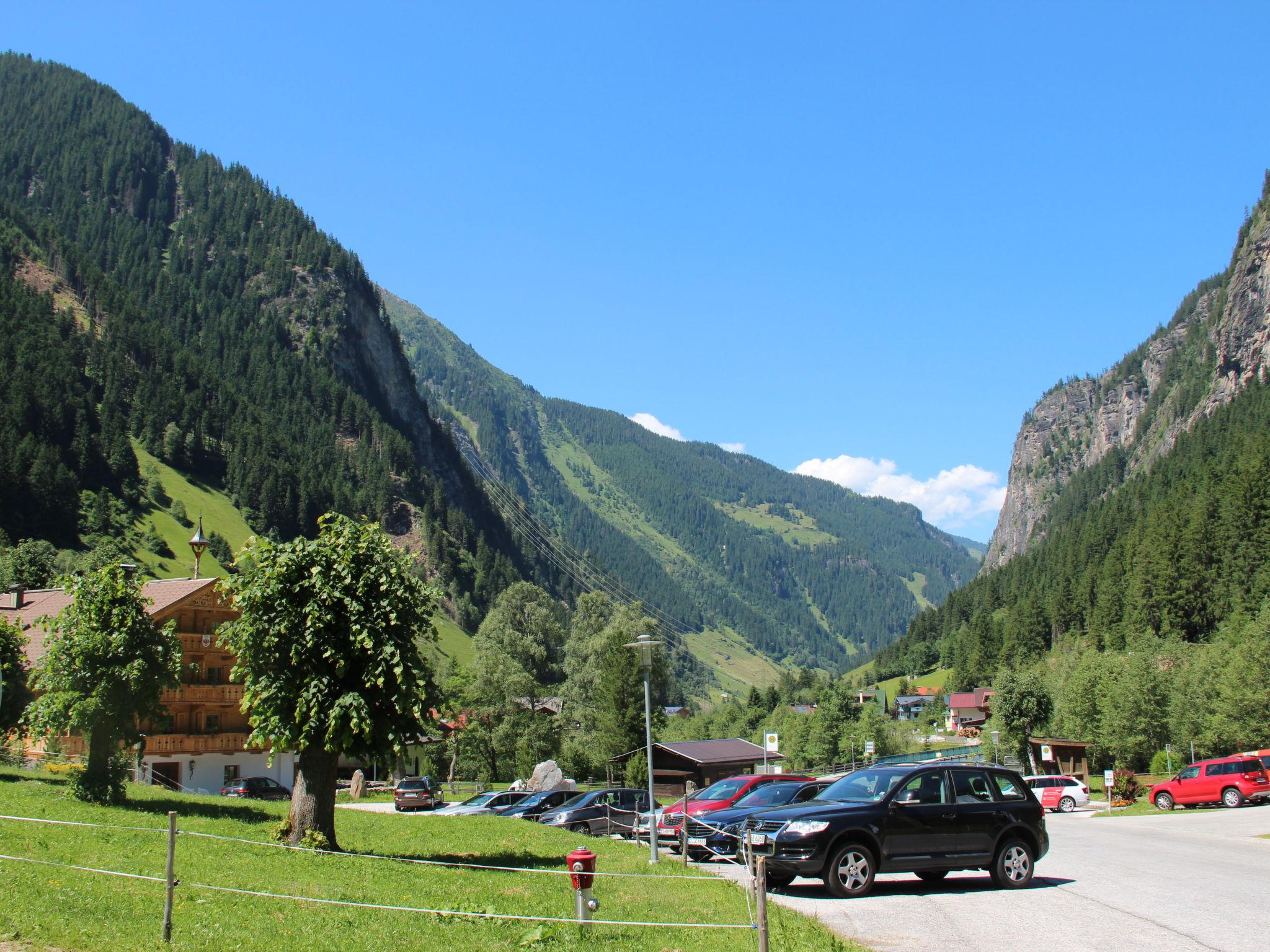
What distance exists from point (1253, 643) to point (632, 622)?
44.8 meters

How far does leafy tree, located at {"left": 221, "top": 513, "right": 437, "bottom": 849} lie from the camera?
20.4 m

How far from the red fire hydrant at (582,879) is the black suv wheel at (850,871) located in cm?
474

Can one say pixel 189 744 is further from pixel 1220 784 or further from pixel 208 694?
pixel 1220 784

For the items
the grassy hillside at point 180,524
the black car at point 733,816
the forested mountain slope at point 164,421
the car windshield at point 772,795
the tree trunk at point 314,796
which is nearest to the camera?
the tree trunk at point 314,796

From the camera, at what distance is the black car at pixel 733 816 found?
21.5 m

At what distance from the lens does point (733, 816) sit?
869 inches

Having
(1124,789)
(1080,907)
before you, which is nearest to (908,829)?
(1080,907)

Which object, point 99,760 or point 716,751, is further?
point 716,751

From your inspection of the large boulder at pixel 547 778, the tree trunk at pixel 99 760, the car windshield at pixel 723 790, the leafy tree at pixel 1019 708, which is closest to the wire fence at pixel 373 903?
the tree trunk at pixel 99 760

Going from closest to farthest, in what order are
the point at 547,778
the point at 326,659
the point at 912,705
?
the point at 326,659 → the point at 547,778 → the point at 912,705

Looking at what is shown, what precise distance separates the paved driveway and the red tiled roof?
3897 centimetres

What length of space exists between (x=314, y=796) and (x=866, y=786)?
1170 centimetres

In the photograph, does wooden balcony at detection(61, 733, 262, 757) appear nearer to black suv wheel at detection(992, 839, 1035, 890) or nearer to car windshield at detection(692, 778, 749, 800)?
car windshield at detection(692, 778, 749, 800)

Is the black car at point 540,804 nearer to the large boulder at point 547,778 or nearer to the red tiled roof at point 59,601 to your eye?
the large boulder at point 547,778
